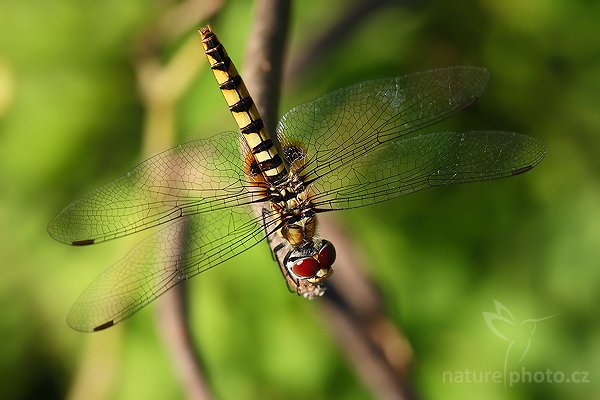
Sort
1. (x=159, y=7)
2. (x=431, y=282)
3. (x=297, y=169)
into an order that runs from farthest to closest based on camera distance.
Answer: (x=159, y=7) → (x=431, y=282) → (x=297, y=169)

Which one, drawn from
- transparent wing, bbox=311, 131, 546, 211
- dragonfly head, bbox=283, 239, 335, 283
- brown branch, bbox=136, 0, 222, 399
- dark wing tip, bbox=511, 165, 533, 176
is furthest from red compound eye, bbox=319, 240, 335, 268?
brown branch, bbox=136, 0, 222, 399

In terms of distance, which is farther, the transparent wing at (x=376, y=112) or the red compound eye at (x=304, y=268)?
the transparent wing at (x=376, y=112)

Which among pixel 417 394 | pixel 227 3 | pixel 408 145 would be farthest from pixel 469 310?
pixel 227 3

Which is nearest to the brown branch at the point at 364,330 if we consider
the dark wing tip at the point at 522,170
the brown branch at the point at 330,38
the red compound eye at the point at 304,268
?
the brown branch at the point at 330,38

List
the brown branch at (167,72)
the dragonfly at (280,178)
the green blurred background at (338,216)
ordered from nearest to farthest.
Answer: the dragonfly at (280,178) → the green blurred background at (338,216) → the brown branch at (167,72)

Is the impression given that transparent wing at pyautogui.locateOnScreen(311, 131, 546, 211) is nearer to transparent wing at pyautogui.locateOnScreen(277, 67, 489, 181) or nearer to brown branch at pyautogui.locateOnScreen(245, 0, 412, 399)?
transparent wing at pyautogui.locateOnScreen(277, 67, 489, 181)

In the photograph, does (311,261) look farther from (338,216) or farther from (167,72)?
(167,72)

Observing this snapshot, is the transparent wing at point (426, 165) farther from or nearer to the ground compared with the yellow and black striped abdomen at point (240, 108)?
nearer to the ground

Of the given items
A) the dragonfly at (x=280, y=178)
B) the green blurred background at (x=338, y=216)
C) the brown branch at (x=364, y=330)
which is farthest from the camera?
the green blurred background at (x=338, y=216)

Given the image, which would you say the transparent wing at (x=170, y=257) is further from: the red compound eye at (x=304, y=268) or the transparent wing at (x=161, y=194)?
the red compound eye at (x=304, y=268)

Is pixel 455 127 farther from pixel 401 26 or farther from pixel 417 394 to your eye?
pixel 417 394
